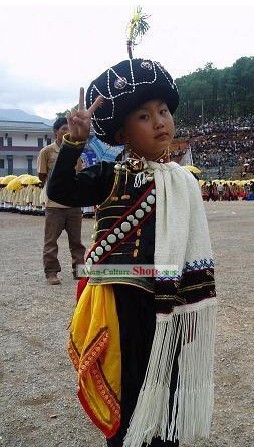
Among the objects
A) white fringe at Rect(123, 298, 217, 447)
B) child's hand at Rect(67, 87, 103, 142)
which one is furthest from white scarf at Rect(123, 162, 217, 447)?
child's hand at Rect(67, 87, 103, 142)

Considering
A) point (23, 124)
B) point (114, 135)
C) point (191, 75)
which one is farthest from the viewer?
point (191, 75)

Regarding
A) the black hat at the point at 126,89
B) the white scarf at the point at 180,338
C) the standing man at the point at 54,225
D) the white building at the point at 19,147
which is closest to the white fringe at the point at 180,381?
the white scarf at the point at 180,338

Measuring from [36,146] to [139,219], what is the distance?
50166 mm

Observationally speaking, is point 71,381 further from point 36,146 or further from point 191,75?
point 191,75

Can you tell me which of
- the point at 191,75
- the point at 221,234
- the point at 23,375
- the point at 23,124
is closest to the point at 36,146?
the point at 23,124

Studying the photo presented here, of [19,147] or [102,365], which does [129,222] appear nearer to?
[102,365]

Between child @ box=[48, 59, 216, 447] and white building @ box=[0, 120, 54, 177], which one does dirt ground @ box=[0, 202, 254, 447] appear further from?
white building @ box=[0, 120, 54, 177]

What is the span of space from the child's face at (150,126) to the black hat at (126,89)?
0.02 metres

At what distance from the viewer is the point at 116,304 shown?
1751 millimetres

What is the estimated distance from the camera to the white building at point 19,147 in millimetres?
49094

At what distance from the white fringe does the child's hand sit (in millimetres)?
643

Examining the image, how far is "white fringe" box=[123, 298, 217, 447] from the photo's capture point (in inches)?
66.2

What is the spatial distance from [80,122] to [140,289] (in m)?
0.59

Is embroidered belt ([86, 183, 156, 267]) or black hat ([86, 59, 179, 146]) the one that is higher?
black hat ([86, 59, 179, 146])
